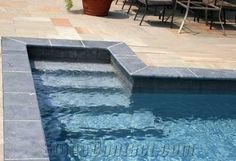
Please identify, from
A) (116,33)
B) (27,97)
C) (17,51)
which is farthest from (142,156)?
(116,33)

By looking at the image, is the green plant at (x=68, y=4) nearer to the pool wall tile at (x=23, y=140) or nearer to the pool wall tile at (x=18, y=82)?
the pool wall tile at (x=18, y=82)

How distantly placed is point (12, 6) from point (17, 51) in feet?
9.88

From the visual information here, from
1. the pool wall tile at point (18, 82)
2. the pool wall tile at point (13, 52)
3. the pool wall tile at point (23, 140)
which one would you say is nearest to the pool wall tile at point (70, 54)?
the pool wall tile at point (13, 52)

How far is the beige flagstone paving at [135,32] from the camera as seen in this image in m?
6.31

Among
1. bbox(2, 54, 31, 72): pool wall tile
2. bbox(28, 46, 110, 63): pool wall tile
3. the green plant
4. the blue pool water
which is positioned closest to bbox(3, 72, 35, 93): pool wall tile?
bbox(2, 54, 31, 72): pool wall tile

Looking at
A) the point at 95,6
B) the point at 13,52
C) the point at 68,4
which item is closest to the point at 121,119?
the point at 13,52

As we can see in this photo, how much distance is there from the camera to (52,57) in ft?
20.2

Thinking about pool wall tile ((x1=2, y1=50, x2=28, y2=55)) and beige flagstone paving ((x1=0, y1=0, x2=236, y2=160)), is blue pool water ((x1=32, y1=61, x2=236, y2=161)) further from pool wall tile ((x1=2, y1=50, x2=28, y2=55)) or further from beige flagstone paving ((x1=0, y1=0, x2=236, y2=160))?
beige flagstone paving ((x1=0, y1=0, x2=236, y2=160))

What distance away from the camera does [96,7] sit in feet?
26.8

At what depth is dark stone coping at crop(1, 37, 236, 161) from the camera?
10.9 ft

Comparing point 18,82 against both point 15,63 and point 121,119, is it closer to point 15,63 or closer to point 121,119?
point 15,63

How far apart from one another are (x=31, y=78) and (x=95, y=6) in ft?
12.3

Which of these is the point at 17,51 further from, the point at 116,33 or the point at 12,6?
the point at 12,6

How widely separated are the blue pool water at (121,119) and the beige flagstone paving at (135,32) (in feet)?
2.04
